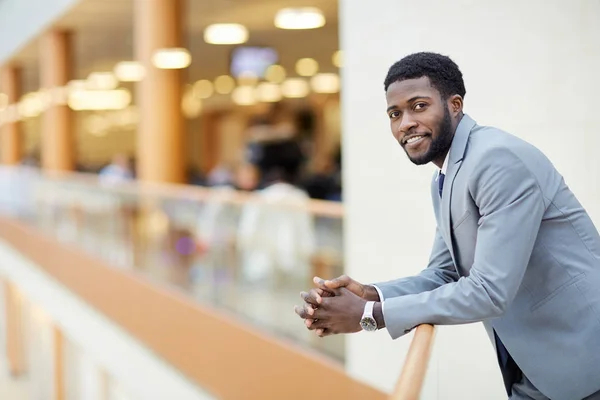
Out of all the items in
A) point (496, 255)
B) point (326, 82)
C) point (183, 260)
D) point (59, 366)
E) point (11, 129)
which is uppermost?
point (326, 82)

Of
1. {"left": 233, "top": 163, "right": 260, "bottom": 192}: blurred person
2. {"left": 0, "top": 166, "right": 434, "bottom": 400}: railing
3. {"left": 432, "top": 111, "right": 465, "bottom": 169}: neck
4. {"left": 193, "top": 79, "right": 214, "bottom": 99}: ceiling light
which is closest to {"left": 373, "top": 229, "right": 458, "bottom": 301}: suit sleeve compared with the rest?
{"left": 432, "top": 111, "right": 465, "bottom": 169}: neck

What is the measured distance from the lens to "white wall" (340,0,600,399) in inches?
147

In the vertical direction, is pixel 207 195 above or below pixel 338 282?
below

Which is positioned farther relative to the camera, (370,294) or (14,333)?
(14,333)

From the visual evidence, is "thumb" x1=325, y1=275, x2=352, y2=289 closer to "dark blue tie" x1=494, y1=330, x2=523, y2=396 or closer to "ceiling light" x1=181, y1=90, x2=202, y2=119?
"dark blue tie" x1=494, y1=330, x2=523, y2=396

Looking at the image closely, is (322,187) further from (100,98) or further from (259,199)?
(100,98)

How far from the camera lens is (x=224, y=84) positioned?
27.0 meters

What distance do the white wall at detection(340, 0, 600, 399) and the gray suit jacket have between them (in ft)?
0.67

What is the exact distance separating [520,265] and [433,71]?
0.52 metres

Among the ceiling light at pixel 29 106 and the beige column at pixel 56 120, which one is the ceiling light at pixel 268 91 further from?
the ceiling light at pixel 29 106

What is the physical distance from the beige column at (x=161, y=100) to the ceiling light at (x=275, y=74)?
273 inches

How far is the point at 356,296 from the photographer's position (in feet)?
7.02

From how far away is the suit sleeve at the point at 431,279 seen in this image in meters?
2.27

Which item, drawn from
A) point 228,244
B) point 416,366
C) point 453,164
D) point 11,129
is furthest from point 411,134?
point 11,129
